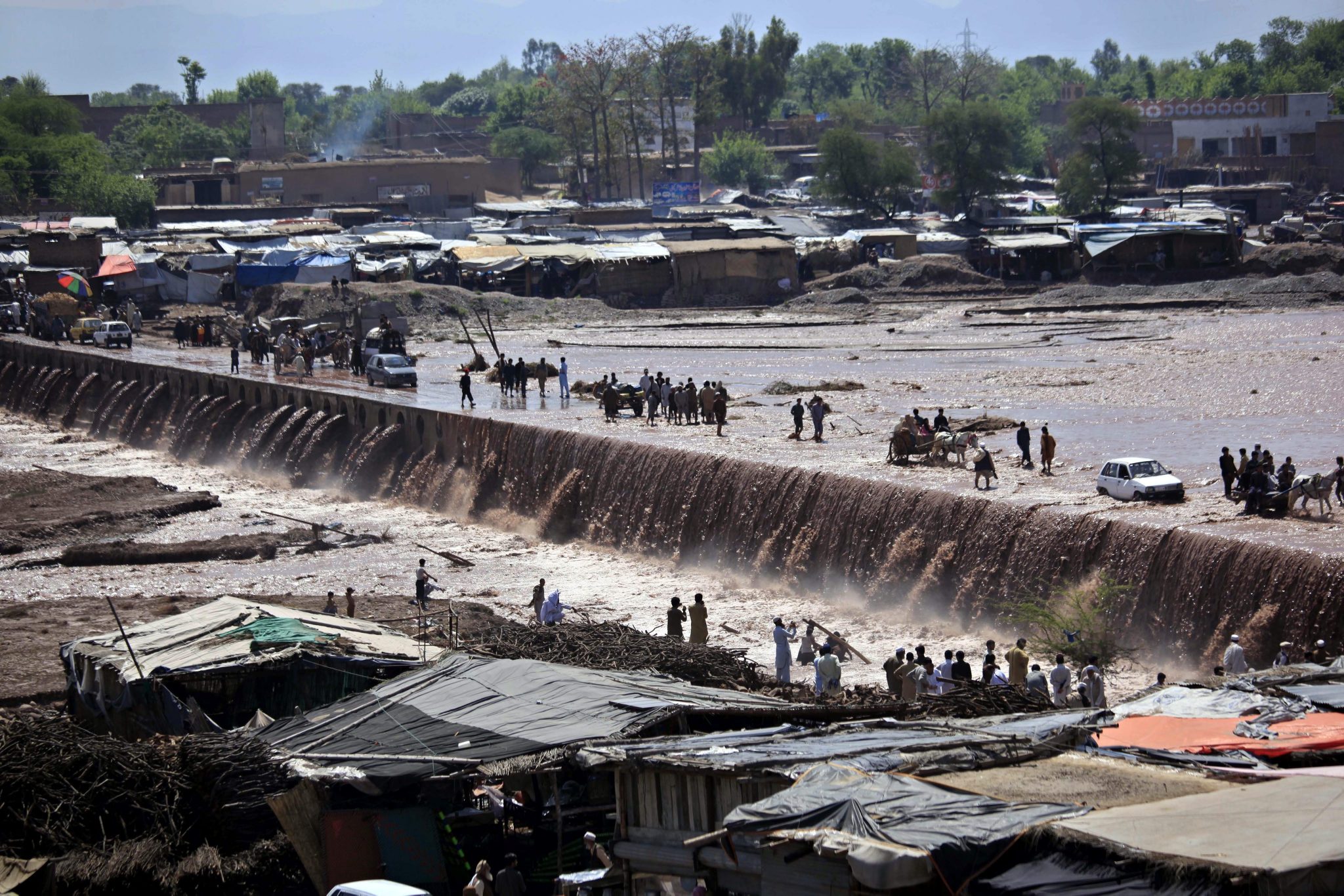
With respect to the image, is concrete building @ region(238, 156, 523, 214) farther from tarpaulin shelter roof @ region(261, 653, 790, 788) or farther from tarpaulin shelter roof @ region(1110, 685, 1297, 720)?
tarpaulin shelter roof @ region(1110, 685, 1297, 720)

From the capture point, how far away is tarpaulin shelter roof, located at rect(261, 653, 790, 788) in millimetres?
13516

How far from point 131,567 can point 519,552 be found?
8.10m

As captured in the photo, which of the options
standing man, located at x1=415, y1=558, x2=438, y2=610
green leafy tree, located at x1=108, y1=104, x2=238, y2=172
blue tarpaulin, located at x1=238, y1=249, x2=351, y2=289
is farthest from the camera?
green leafy tree, located at x1=108, y1=104, x2=238, y2=172

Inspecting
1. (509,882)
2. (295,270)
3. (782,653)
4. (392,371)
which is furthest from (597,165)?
(509,882)

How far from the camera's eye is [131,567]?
32906 millimetres

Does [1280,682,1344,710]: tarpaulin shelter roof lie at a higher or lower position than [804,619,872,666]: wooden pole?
higher

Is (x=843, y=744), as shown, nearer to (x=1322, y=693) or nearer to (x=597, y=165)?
(x=1322, y=693)

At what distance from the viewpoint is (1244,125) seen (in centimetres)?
11000

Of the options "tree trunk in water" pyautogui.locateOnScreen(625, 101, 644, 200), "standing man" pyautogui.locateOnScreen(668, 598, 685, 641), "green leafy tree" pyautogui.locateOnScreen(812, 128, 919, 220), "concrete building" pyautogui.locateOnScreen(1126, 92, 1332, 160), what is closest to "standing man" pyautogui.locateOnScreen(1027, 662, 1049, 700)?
"standing man" pyautogui.locateOnScreen(668, 598, 685, 641)

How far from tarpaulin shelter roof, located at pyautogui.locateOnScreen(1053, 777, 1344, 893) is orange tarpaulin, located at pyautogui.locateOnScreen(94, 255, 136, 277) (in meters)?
69.2

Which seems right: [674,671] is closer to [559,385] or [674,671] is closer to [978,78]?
[559,385]

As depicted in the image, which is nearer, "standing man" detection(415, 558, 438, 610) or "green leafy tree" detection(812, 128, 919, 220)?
"standing man" detection(415, 558, 438, 610)

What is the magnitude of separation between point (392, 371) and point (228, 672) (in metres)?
31.2

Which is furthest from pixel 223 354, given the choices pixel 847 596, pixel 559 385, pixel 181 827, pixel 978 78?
pixel 978 78
